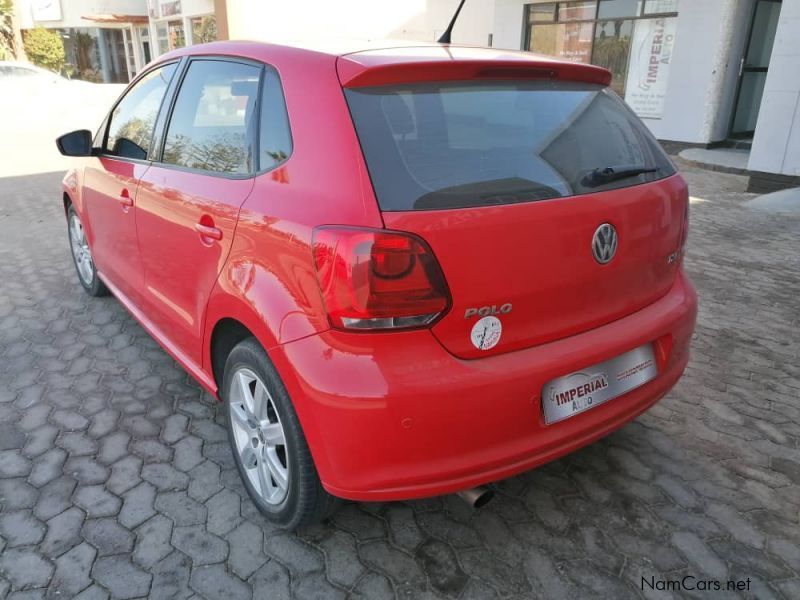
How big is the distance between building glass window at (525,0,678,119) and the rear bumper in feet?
41.0

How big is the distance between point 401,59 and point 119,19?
4011 centimetres

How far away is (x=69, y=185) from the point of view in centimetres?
446

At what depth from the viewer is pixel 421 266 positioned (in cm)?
184

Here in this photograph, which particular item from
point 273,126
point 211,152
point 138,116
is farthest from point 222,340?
point 138,116

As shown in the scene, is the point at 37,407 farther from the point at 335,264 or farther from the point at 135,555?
the point at 335,264

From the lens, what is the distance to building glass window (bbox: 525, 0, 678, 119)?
1264 cm

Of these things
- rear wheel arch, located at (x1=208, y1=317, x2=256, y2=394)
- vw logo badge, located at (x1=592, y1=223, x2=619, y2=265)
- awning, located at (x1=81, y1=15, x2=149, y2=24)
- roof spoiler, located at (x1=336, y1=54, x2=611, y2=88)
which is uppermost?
awning, located at (x1=81, y1=15, x2=149, y2=24)

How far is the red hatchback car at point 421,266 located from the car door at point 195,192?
18mm

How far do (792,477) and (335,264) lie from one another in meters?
2.32

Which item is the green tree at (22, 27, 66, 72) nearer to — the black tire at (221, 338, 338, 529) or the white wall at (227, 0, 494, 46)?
the white wall at (227, 0, 494, 46)

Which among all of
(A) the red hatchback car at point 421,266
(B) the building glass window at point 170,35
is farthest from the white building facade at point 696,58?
(B) the building glass window at point 170,35

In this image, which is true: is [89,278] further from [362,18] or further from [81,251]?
[362,18]

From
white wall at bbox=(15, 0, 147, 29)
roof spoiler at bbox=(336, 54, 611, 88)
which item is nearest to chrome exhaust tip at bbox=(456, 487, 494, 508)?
roof spoiler at bbox=(336, 54, 611, 88)

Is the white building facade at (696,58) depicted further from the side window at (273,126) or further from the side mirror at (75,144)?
the side window at (273,126)
